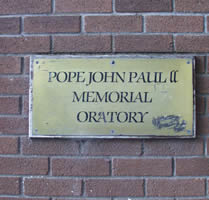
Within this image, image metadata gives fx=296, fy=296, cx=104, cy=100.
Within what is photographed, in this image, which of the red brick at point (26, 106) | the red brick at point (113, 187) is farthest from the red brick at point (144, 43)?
the red brick at point (113, 187)

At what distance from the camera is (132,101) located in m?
1.28

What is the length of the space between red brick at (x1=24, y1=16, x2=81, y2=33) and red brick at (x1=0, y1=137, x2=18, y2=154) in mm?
488

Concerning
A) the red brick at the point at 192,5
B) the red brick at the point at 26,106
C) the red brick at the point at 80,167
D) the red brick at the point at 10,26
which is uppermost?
the red brick at the point at 192,5

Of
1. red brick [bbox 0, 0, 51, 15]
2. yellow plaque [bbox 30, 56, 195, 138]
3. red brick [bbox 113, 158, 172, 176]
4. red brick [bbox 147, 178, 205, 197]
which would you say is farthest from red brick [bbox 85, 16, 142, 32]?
red brick [bbox 147, 178, 205, 197]

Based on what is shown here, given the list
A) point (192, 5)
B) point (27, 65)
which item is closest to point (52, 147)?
point (27, 65)

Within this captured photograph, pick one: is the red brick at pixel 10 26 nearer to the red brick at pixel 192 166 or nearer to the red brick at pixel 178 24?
the red brick at pixel 178 24

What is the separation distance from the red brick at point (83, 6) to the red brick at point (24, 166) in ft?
2.19

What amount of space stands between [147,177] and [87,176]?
26 cm

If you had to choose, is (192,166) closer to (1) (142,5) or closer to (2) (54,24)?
(1) (142,5)

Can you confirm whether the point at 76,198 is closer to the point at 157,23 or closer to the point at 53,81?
the point at 53,81

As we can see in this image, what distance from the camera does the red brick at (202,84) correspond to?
4.22ft

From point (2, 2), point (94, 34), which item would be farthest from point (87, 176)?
point (2, 2)

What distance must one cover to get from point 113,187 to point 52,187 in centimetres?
27

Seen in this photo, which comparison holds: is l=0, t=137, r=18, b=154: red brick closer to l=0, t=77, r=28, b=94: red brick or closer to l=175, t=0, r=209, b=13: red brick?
l=0, t=77, r=28, b=94: red brick
